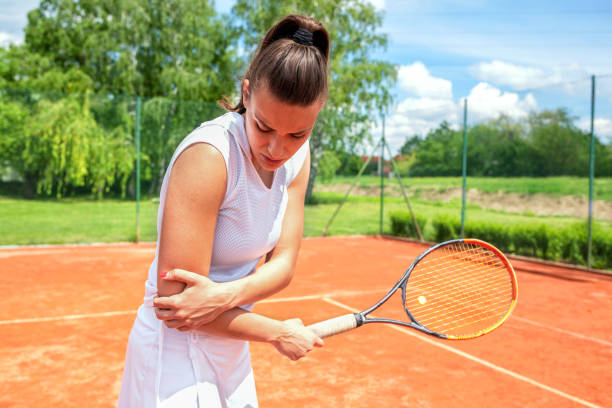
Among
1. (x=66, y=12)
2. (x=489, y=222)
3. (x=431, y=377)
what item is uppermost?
(x=66, y=12)

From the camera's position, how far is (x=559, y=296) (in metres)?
5.90

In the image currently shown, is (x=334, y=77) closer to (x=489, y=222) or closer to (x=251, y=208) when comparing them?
(x=489, y=222)

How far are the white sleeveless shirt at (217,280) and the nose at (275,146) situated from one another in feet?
0.16

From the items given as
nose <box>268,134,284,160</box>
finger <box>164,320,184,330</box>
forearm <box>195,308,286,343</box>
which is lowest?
forearm <box>195,308,286,343</box>

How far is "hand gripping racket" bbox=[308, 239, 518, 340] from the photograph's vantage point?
1.94m

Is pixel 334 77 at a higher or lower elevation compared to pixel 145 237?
higher

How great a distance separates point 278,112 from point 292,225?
0.38 m

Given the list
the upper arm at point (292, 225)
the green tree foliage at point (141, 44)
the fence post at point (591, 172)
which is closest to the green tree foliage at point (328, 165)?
the fence post at point (591, 172)

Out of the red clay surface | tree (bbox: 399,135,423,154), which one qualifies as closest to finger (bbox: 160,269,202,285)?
the red clay surface

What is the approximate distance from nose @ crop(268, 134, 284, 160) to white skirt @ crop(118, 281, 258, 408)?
0.41 metres

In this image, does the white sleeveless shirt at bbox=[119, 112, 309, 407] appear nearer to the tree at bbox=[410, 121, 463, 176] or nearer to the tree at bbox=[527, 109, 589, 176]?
the tree at bbox=[527, 109, 589, 176]

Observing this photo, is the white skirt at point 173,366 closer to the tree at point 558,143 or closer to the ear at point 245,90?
the ear at point 245,90

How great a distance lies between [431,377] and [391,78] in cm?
1751

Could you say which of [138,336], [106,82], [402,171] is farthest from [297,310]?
[106,82]
